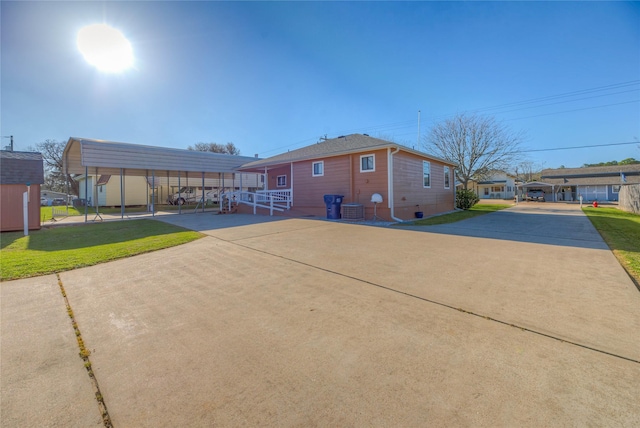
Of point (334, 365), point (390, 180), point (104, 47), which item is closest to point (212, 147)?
point (104, 47)

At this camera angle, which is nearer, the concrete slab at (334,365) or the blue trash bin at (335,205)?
the concrete slab at (334,365)

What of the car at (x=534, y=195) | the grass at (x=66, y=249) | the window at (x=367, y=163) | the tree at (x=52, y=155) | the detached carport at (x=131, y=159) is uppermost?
the tree at (x=52, y=155)

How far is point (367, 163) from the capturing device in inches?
478

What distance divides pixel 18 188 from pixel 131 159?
18.9ft

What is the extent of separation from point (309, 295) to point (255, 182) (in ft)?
83.6

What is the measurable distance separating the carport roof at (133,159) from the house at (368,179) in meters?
4.62

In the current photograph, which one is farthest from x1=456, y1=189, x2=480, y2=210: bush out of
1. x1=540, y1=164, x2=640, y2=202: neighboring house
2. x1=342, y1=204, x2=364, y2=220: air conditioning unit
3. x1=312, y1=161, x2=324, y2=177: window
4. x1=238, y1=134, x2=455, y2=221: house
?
x1=540, y1=164, x2=640, y2=202: neighboring house

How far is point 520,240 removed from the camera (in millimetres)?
7082

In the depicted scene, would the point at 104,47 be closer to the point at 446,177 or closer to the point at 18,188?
the point at 18,188

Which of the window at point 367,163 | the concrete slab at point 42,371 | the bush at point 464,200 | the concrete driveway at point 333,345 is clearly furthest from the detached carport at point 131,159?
the bush at point 464,200

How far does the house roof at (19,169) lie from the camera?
9711 millimetres

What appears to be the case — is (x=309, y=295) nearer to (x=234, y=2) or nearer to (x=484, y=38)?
(x=234, y=2)

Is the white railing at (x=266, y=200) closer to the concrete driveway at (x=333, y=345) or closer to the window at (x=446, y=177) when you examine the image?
the concrete driveway at (x=333, y=345)

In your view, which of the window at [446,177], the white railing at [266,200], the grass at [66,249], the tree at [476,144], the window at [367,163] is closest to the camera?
the grass at [66,249]
